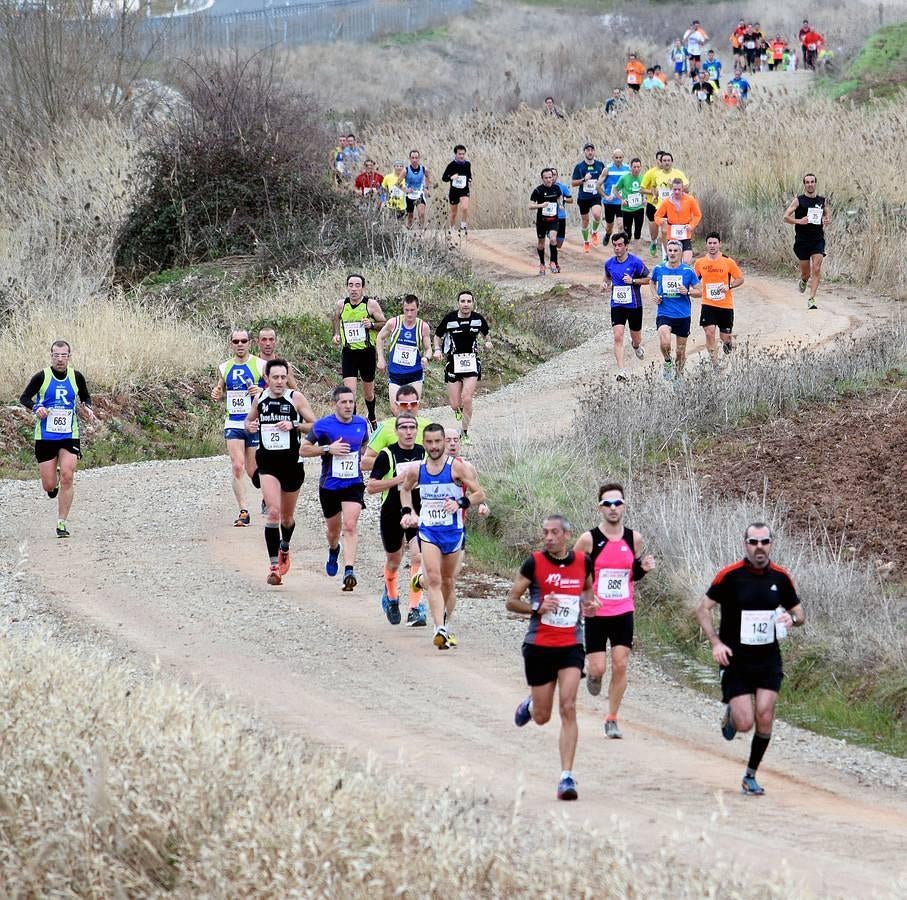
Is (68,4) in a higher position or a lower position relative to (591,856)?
higher

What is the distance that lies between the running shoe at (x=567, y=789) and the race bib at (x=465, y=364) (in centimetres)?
993

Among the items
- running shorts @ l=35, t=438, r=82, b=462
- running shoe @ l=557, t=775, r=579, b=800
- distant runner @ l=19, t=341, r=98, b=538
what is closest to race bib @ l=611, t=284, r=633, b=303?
distant runner @ l=19, t=341, r=98, b=538

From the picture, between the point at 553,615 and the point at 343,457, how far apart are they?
14.6 feet

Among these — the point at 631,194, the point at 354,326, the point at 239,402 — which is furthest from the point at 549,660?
the point at 631,194

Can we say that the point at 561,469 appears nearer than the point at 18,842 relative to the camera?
No

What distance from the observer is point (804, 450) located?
58.9 ft

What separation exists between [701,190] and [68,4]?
1386 centimetres

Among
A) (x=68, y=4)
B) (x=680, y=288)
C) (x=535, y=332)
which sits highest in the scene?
(x=68, y=4)

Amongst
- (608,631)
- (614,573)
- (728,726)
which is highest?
(614,573)

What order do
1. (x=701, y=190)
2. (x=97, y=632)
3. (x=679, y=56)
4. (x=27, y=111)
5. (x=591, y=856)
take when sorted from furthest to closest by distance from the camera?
(x=679, y=56) < (x=27, y=111) < (x=701, y=190) < (x=97, y=632) < (x=591, y=856)

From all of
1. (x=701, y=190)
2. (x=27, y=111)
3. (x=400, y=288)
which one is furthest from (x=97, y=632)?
(x=27, y=111)

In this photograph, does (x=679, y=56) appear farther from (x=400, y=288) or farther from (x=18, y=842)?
(x=18, y=842)

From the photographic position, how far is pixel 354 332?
1931 cm

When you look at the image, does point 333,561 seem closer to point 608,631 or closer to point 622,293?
point 608,631
